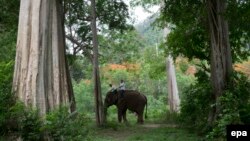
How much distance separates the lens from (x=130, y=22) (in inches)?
872

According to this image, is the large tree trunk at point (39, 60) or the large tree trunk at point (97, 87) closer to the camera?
the large tree trunk at point (39, 60)

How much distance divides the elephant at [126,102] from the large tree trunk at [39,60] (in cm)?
1068

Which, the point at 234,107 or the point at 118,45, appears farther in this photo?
the point at 118,45

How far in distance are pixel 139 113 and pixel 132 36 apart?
634cm

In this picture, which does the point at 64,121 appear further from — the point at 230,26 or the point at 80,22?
the point at 80,22

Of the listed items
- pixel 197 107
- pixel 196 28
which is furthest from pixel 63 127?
Result: pixel 196 28

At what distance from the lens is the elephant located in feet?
75.8

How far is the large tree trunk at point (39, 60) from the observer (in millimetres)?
11359

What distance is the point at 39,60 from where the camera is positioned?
38.0 ft

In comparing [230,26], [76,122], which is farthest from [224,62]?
[76,122]

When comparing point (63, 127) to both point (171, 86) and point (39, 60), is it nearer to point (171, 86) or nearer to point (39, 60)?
point (39, 60)

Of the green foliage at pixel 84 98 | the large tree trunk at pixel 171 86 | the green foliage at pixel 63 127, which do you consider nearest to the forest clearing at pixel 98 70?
the green foliage at pixel 63 127

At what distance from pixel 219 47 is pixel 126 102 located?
345 inches

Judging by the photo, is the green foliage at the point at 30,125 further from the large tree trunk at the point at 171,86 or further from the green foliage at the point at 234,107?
the large tree trunk at the point at 171,86
